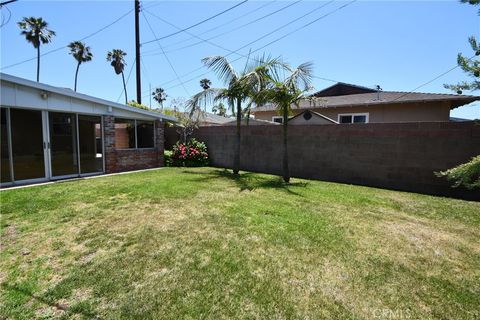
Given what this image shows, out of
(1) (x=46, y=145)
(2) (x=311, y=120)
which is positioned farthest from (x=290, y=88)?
(1) (x=46, y=145)

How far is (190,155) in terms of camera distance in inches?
508

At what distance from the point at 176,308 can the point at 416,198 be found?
21.9 ft

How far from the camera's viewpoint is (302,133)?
32.4 ft

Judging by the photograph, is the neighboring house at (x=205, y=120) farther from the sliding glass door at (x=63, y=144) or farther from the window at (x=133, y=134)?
the sliding glass door at (x=63, y=144)

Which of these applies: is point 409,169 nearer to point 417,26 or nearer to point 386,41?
point 417,26

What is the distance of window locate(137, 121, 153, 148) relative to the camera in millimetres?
11866

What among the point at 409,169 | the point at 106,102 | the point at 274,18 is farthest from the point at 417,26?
the point at 106,102

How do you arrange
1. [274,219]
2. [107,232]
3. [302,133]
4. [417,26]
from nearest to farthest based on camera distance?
[107,232] < [274,219] < [302,133] < [417,26]

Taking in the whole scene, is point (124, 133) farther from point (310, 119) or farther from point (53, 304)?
point (53, 304)

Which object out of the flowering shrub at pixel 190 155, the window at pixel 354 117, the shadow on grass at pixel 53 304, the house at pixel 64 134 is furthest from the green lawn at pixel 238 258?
the window at pixel 354 117

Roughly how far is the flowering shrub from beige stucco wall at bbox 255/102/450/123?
758cm

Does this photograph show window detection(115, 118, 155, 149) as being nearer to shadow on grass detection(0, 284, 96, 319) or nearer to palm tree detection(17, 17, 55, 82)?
shadow on grass detection(0, 284, 96, 319)

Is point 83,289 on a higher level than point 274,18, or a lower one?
lower

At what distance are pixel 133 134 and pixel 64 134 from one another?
292 centimetres
